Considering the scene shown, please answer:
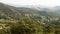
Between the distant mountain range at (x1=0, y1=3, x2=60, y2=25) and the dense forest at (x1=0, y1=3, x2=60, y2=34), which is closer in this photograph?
the dense forest at (x1=0, y1=3, x2=60, y2=34)

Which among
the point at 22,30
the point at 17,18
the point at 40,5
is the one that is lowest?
the point at 22,30

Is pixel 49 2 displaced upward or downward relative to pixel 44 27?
upward

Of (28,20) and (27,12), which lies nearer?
(28,20)

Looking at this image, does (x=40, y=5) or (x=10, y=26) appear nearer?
(x=10, y=26)

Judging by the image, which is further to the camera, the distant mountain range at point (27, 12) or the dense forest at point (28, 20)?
the distant mountain range at point (27, 12)

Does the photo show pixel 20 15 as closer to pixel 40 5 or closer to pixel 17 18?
pixel 17 18

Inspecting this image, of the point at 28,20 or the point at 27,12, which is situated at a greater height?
the point at 27,12

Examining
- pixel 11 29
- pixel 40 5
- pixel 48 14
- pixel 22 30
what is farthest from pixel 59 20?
pixel 11 29
